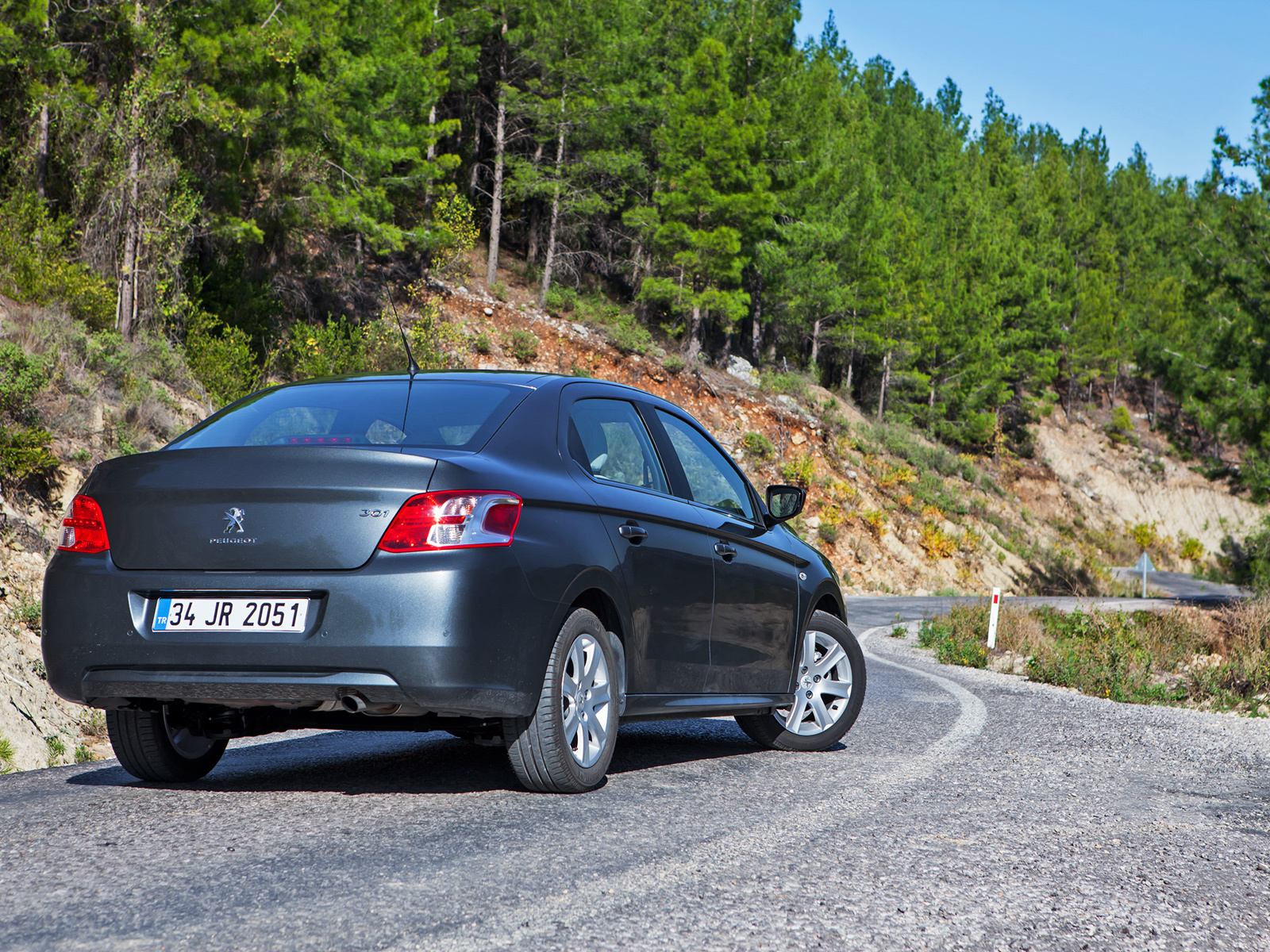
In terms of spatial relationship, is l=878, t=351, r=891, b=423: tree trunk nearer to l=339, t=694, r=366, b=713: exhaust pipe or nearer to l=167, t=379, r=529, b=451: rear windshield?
l=167, t=379, r=529, b=451: rear windshield

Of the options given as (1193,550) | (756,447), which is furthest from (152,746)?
(1193,550)

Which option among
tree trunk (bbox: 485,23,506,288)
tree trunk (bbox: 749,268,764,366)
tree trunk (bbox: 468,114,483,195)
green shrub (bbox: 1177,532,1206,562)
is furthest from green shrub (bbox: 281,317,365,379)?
green shrub (bbox: 1177,532,1206,562)

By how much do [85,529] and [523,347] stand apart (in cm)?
3081

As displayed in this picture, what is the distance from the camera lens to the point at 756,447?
3709 cm

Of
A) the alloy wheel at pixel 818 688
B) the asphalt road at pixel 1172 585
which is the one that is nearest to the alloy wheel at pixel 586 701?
the alloy wheel at pixel 818 688

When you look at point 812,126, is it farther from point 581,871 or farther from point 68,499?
point 581,871

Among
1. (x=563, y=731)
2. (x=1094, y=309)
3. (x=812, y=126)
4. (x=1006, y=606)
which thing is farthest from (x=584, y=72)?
(x=1094, y=309)

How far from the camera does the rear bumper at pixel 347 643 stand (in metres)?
4.00

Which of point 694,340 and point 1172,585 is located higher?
point 694,340

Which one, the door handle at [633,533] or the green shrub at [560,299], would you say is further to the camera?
the green shrub at [560,299]

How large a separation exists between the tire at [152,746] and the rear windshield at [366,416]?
1.15 m

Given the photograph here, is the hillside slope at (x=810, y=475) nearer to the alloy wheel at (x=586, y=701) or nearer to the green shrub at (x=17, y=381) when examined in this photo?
the green shrub at (x=17, y=381)

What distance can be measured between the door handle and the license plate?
1400mm

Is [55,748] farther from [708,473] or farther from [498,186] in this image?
[498,186]
